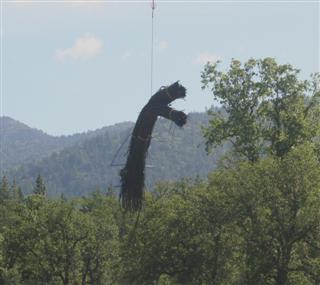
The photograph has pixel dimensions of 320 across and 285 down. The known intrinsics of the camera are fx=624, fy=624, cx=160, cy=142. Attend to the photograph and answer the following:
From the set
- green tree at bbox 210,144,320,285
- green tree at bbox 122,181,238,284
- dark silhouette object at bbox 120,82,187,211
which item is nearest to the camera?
dark silhouette object at bbox 120,82,187,211

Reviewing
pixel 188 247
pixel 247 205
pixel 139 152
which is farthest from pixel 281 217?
pixel 139 152

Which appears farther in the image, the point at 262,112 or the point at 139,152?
the point at 262,112

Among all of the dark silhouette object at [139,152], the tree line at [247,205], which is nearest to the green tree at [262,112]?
the tree line at [247,205]

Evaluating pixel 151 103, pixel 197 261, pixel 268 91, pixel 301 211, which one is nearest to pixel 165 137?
pixel 151 103

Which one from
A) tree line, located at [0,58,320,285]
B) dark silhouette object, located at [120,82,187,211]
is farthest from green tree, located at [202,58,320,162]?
dark silhouette object, located at [120,82,187,211]

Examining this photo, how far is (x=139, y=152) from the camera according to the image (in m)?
7.33

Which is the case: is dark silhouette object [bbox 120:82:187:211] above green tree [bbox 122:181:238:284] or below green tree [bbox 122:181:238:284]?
above

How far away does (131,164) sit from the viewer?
7340 mm

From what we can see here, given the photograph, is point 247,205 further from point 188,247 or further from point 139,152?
point 139,152

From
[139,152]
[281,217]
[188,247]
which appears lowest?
[188,247]

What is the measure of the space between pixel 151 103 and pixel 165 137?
493mm

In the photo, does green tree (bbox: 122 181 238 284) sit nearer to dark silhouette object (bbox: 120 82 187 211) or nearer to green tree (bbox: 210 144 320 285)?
green tree (bbox: 210 144 320 285)

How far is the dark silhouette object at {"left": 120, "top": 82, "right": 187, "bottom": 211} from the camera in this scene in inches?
287

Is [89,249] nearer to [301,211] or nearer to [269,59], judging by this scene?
[269,59]
